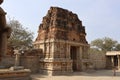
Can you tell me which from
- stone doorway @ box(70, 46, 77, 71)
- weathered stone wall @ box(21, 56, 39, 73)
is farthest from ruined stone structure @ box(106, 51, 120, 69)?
weathered stone wall @ box(21, 56, 39, 73)

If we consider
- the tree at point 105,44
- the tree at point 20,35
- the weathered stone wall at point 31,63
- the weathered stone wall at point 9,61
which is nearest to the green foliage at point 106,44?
the tree at point 105,44

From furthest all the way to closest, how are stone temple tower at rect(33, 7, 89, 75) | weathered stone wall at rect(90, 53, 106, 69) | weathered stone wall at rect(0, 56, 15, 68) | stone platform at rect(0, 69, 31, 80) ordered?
weathered stone wall at rect(90, 53, 106, 69), stone temple tower at rect(33, 7, 89, 75), weathered stone wall at rect(0, 56, 15, 68), stone platform at rect(0, 69, 31, 80)

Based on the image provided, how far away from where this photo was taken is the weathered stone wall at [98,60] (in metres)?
26.3

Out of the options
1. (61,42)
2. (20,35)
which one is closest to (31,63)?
(61,42)

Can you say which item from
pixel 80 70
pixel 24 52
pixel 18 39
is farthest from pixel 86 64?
pixel 18 39

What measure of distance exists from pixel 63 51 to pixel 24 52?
3795mm

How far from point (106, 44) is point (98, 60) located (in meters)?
18.9

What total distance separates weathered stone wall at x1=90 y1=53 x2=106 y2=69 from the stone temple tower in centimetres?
569

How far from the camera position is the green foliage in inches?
1750

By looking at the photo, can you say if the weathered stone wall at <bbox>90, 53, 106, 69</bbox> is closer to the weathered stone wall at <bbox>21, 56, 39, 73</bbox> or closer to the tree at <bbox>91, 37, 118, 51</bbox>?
the weathered stone wall at <bbox>21, 56, 39, 73</bbox>

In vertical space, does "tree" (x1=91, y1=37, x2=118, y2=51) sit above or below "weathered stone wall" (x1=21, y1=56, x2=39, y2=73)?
above

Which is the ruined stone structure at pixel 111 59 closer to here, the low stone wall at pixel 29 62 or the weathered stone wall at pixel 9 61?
the low stone wall at pixel 29 62

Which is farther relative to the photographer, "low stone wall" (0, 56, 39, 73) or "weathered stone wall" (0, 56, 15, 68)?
"low stone wall" (0, 56, 39, 73)

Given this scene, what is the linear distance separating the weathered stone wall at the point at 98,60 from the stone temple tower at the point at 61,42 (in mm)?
5685
